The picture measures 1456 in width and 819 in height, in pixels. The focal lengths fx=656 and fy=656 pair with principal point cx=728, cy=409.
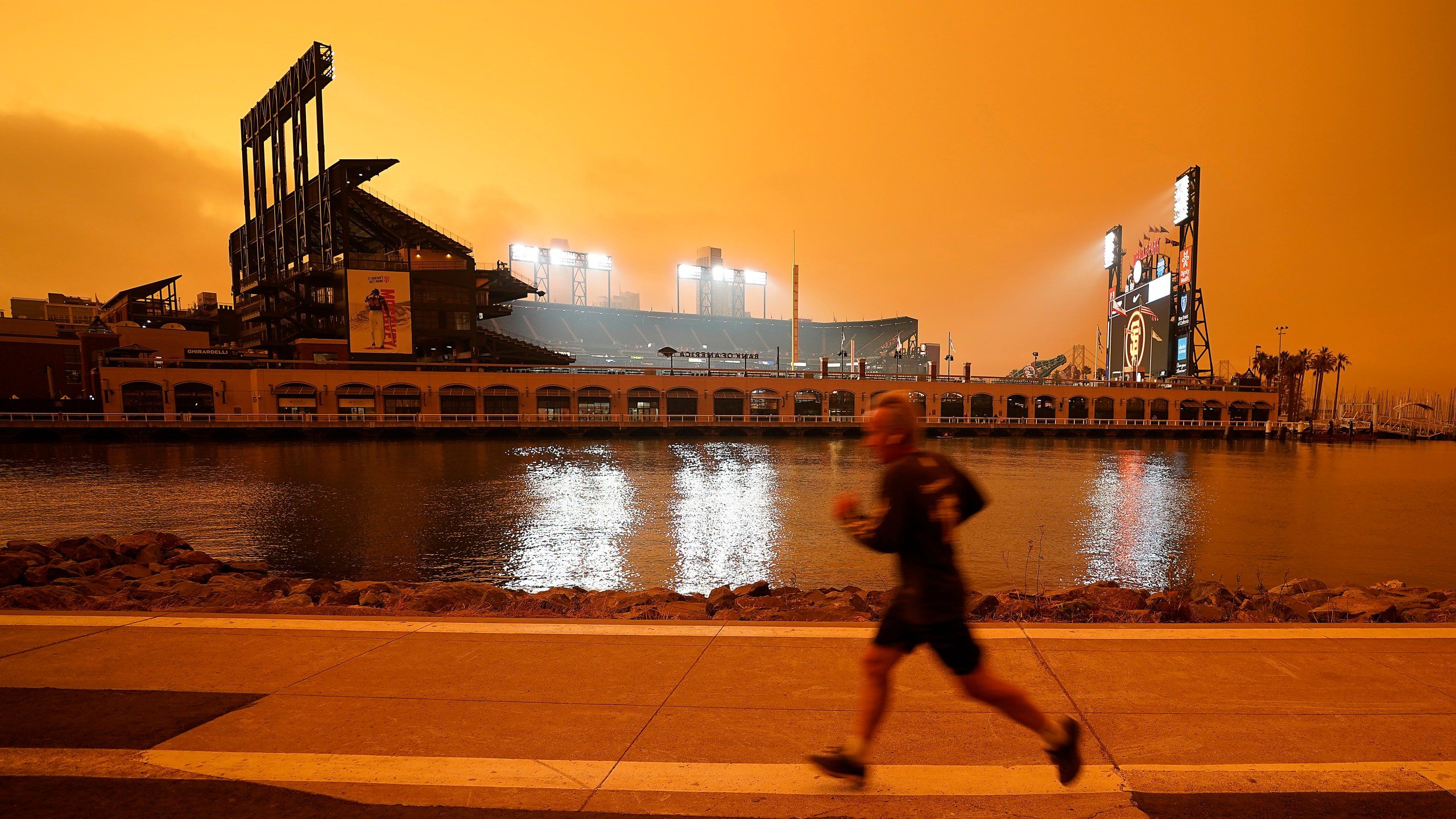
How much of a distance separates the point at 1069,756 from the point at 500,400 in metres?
66.1

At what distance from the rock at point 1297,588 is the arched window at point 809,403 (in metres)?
62.6

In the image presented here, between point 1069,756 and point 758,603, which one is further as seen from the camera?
point 758,603

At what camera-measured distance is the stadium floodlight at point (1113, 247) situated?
105625 mm

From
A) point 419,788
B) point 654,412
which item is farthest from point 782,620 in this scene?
point 654,412

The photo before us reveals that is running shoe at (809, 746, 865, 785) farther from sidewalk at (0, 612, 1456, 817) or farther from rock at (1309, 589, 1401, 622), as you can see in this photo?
rock at (1309, 589, 1401, 622)

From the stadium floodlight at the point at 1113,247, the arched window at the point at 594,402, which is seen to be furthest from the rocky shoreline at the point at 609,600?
the stadium floodlight at the point at 1113,247

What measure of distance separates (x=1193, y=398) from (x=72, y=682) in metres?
102

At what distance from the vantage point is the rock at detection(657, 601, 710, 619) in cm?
818

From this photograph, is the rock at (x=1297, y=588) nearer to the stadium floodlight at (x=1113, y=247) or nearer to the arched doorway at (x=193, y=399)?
the arched doorway at (x=193, y=399)

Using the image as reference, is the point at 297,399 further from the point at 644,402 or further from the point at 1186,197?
the point at 1186,197

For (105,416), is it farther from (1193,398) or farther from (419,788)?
(1193,398)

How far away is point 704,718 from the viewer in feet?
14.0

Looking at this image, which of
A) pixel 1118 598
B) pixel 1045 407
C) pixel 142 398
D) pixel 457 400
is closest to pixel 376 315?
pixel 457 400

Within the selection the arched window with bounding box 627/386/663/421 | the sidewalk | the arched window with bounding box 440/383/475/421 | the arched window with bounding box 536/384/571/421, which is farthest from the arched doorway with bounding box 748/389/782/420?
the sidewalk
